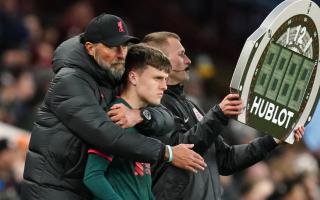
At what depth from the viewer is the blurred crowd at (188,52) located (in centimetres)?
1111

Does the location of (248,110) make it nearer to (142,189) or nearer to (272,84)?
(272,84)

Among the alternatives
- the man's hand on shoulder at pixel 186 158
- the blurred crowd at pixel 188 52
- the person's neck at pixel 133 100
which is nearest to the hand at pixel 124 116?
the person's neck at pixel 133 100

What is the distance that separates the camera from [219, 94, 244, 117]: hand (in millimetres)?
6062

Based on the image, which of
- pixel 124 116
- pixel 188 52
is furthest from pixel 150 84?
pixel 188 52

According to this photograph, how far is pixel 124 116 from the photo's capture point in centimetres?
593

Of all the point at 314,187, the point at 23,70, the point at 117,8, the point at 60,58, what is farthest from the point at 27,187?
the point at 117,8

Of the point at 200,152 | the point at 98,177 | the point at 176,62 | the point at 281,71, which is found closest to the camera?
the point at 98,177

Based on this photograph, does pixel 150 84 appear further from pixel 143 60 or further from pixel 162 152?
pixel 162 152

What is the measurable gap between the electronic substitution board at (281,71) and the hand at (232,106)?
0.03 m

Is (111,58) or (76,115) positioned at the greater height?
(111,58)

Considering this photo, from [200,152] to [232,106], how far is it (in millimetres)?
477

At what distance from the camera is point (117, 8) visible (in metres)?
15.5

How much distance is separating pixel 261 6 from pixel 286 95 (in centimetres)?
941

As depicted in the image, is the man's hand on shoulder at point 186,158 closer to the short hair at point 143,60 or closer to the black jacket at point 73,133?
the black jacket at point 73,133
